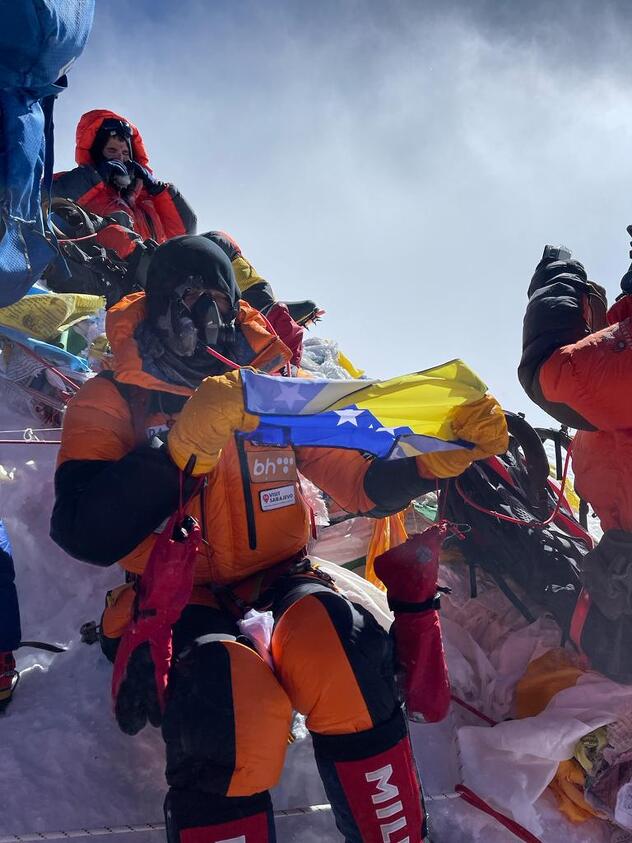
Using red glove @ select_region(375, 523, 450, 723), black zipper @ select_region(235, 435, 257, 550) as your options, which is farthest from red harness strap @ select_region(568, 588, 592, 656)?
black zipper @ select_region(235, 435, 257, 550)

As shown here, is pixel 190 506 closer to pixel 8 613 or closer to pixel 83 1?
pixel 8 613

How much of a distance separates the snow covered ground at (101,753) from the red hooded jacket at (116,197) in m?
3.34

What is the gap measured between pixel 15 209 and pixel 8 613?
1358 millimetres

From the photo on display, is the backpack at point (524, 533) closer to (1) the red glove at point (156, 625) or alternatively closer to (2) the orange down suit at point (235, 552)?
(2) the orange down suit at point (235, 552)

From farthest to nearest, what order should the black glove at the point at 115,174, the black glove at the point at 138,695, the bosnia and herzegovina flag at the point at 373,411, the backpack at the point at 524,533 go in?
the black glove at the point at 115,174 < the backpack at the point at 524,533 < the bosnia and herzegovina flag at the point at 373,411 < the black glove at the point at 138,695

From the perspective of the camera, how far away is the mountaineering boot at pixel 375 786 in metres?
1.76

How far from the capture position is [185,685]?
1.78 metres

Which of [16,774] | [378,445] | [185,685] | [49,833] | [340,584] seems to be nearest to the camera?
[185,685]

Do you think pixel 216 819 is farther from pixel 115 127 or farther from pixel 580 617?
pixel 115 127

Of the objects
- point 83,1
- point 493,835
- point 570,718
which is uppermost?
point 83,1

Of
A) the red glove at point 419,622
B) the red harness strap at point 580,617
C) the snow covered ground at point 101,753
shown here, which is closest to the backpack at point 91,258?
the snow covered ground at point 101,753

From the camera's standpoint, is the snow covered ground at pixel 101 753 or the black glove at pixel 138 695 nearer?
the black glove at pixel 138 695

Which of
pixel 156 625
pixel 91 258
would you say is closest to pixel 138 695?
pixel 156 625

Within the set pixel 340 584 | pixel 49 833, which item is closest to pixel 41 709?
pixel 49 833
